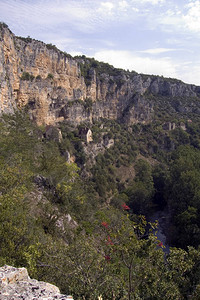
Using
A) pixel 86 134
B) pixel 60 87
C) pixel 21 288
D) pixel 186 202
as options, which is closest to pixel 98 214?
pixel 21 288

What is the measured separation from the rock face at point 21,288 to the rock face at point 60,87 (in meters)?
24.1

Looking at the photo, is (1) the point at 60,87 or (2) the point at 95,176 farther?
(1) the point at 60,87

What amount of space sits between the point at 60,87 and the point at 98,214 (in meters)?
33.2

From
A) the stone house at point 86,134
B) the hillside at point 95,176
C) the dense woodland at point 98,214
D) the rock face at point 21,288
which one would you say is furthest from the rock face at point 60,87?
the rock face at point 21,288

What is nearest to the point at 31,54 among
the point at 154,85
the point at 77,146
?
the point at 77,146

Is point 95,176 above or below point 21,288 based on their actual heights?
below

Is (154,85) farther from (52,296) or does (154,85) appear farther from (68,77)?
(52,296)

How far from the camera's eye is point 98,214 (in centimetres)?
1423

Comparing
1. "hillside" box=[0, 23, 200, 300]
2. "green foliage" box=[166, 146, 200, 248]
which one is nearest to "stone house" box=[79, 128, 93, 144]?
"hillside" box=[0, 23, 200, 300]

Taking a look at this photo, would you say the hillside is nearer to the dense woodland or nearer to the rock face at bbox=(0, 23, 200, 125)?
the dense woodland

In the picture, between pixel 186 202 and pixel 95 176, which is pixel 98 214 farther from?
pixel 95 176

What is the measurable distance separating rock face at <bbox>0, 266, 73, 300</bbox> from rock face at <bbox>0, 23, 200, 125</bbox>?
79.0 feet

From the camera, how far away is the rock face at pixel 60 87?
30625 millimetres

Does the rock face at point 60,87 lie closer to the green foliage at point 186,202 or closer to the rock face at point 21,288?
the green foliage at point 186,202
